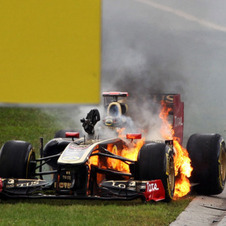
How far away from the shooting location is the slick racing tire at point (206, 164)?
45.3 ft

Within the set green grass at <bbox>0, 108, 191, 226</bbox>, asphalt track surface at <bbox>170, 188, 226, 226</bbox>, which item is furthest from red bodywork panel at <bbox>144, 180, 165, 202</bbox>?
asphalt track surface at <bbox>170, 188, 226, 226</bbox>

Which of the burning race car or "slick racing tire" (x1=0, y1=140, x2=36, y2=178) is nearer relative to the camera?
the burning race car

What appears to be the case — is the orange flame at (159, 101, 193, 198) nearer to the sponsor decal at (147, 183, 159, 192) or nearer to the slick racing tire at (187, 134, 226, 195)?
the slick racing tire at (187, 134, 226, 195)

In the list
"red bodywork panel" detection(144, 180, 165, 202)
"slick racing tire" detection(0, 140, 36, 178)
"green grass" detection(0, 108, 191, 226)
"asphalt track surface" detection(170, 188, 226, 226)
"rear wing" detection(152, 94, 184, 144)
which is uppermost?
"rear wing" detection(152, 94, 184, 144)

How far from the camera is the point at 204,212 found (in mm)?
11914

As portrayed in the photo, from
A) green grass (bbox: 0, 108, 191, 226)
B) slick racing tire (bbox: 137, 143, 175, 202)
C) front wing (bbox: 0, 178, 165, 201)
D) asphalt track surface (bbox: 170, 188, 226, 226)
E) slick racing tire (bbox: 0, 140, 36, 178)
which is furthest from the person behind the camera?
slick racing tire (bbox: 0, 140, 36, 178)

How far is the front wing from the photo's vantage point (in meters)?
11.7

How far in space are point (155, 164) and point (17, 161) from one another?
95.5 inches

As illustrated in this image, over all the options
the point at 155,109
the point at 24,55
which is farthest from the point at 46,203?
the point at 24,55

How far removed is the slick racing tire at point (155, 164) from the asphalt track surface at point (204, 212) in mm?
571

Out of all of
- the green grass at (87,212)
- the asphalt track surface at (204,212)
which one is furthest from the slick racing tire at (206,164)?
the green grass at (87,212)

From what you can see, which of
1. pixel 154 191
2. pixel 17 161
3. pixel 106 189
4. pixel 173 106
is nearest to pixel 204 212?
pixel 154 191

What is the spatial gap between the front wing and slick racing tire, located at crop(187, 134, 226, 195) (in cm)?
191

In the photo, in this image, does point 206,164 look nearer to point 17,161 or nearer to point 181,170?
point 181,170
